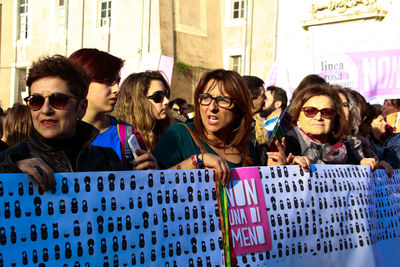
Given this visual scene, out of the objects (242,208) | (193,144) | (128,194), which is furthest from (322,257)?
(128,194)

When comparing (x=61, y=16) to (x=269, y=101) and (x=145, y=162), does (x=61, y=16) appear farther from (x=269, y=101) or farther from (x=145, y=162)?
(x=145, y=162)

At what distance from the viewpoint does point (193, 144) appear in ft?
10.4

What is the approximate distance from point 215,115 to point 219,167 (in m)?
0.74

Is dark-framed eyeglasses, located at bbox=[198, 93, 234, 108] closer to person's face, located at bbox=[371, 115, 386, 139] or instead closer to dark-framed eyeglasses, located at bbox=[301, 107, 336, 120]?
dark-framed eyeglasses, located at bbox=[301, 107, 336, 120]

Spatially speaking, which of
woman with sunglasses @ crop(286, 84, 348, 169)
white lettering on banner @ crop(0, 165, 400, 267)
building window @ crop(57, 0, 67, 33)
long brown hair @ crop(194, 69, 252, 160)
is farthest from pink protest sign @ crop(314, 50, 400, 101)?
building window @ crop(57, 0, 67, 33)

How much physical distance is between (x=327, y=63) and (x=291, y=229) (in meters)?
7.09

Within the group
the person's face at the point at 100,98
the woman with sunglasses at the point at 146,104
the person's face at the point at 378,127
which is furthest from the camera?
the person's face at the point at 378,127

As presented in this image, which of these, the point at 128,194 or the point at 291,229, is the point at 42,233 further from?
the point at 291,229

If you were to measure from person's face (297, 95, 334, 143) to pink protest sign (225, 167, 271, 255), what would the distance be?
1.26m

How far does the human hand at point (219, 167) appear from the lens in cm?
260

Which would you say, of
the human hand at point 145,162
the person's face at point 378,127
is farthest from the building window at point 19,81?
the human hand at point 145,162

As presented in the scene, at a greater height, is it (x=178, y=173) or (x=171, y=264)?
(x=178, y=173)

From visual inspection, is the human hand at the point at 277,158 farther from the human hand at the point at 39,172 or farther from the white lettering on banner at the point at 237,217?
the human hand at the point at 39,172

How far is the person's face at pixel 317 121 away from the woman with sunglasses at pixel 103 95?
3.77ft
